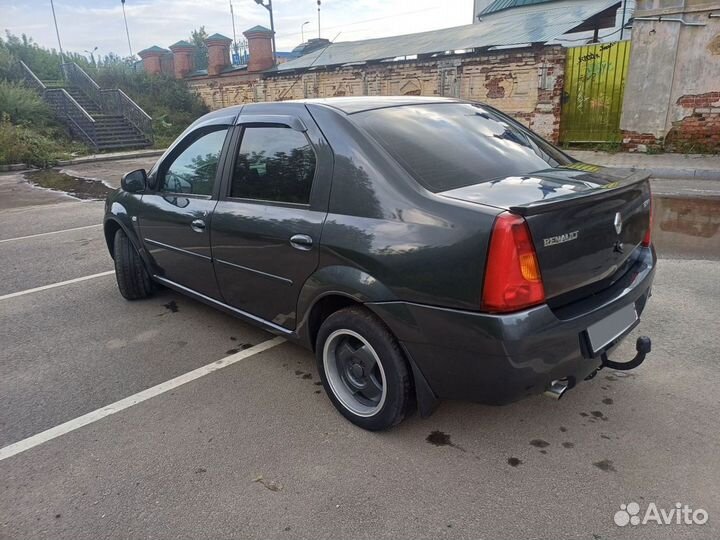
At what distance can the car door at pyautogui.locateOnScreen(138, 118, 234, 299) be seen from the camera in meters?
3.58

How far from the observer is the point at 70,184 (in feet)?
44.1

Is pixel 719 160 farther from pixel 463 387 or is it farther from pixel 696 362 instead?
pixel 463 387

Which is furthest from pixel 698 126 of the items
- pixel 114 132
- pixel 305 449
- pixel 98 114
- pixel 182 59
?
pixel 182 59

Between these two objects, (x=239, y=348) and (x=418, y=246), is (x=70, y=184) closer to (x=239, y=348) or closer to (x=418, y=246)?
(x=239, y=348)

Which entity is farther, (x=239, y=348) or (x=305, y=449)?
(x=239, y=348)

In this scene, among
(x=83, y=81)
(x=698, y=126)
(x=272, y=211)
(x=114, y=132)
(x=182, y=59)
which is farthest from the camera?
(x=182, y=59)

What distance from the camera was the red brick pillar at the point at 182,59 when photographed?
2852 centimetres

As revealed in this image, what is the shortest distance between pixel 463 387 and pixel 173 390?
75.5 inches

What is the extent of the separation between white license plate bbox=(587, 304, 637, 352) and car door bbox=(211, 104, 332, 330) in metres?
1.42

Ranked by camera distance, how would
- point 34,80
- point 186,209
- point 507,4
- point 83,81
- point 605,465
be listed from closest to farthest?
point 605,465 → point 186,209 → point 34,80 → point 507,4 → point 83,81

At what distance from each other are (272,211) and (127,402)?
1.48 metres

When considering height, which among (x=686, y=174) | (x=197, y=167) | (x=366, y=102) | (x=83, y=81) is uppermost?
(x=83, y=81)

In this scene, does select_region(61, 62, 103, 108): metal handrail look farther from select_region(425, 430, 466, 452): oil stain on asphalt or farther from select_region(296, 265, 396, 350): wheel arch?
select_region(425, 430, 466, 452): oil stain on asphalt

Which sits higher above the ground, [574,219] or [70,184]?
[574,219]
